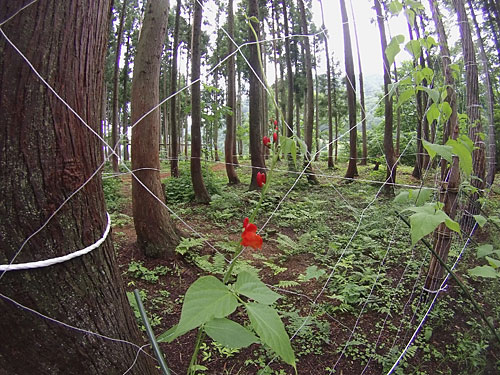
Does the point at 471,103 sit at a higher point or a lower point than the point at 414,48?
higher

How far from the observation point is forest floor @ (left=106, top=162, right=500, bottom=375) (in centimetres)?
194

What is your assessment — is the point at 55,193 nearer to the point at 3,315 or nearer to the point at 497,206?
the point at 3,315

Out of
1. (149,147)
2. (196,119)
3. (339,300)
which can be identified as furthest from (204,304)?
(196,119)

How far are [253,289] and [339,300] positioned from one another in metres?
2.42

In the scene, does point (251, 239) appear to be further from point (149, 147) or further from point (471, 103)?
point (471, 103)

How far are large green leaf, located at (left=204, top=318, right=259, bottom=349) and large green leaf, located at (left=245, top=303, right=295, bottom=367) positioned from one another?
7cm

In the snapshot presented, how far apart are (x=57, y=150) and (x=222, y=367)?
5.63 ft

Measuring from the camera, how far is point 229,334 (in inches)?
25.0

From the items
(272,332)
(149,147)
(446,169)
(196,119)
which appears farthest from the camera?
(196,119)

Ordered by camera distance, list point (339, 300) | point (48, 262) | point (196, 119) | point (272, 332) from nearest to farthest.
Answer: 1. point (272, 332)
2. point (48, 262)
3. point (339, 300)
4. point (196, 119)

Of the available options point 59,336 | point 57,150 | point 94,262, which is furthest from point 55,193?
point 59,336

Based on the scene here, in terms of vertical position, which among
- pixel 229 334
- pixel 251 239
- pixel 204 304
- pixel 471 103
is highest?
pixel 471 103

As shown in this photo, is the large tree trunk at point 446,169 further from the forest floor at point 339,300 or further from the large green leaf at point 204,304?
the large green leaf at point 204,304

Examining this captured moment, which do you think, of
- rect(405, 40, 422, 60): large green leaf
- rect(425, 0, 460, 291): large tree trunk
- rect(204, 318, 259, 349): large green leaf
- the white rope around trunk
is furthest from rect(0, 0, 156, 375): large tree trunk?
rect(425, 0, 460, 291): large tree trunk
